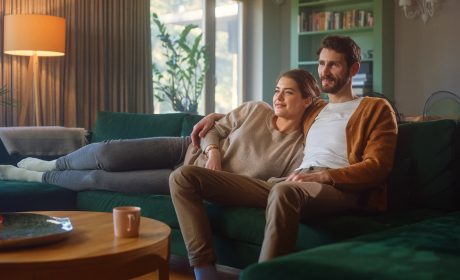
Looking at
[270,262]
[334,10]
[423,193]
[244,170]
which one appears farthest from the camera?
[334,10]

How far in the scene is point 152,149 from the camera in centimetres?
290

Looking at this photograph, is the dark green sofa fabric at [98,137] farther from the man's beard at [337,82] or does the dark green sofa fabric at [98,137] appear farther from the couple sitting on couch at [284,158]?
the man's beard at [337,82]

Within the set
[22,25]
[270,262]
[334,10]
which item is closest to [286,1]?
[334,10]

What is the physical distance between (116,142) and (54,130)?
29.5 inches

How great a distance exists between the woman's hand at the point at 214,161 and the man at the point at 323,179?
0.29m

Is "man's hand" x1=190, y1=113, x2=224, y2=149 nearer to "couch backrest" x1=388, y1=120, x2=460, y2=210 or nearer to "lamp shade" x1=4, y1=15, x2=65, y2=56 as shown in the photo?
"couch backrest" x1=388, y1=120, x2=460, y2=210

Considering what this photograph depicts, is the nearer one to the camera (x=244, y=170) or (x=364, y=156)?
(x=364, y=156)

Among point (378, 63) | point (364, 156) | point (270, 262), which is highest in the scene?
point (378, 63)

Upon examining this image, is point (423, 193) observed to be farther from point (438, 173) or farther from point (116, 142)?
point (116, 142)

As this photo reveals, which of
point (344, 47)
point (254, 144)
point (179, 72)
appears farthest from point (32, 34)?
point (344, 47)

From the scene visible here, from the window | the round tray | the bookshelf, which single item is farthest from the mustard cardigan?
the bookshelf

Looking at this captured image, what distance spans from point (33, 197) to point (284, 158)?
1.22 metres

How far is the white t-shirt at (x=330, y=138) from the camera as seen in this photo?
2.26 metres

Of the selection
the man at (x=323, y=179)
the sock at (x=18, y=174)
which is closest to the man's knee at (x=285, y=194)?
the man at (x=323, y=179)
